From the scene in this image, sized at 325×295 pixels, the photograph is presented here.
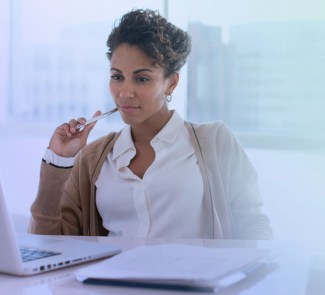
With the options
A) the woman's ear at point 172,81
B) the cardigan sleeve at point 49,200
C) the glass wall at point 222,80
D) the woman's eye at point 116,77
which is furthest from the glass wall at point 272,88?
the cardigan sleeve at point 49,200

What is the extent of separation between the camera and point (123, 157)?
1497 millimetres

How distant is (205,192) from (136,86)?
35 centimetres

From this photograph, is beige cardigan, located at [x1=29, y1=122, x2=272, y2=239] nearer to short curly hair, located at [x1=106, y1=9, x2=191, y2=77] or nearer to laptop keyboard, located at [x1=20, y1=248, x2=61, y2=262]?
short curly hair, located at [x1=106, y1=9, x2=191, y2=77]

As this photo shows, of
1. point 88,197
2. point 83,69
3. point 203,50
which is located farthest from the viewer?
point 83,69

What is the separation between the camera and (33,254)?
833 millimetres

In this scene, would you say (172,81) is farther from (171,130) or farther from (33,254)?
(33,254)

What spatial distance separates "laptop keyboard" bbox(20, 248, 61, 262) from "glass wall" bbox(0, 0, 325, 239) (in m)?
1.72

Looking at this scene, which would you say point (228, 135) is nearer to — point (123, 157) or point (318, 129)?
point (123, 157)

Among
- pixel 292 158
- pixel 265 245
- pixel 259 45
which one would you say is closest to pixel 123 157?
pixel 265 245

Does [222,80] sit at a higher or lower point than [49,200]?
higher

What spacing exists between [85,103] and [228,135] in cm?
150

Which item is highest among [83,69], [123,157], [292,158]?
[83,69]

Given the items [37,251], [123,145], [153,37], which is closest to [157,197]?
[123,145]

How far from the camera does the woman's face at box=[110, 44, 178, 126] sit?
154 cm
